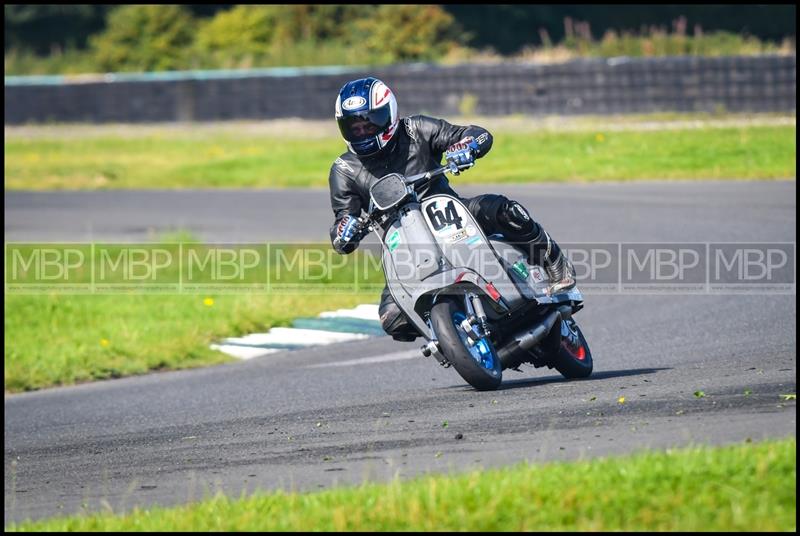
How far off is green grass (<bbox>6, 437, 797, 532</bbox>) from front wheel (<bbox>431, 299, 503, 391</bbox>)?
1934 mm

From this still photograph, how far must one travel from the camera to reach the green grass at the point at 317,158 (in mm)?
21312

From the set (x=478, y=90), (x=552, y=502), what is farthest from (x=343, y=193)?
(x=478, y=90)

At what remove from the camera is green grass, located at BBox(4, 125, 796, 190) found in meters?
21.3

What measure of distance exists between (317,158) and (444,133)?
1842 cm

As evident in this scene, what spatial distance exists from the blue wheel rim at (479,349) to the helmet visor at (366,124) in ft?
3.85

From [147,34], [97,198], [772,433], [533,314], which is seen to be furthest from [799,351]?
[147,34]

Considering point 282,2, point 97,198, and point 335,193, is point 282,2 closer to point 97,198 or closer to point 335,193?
point 97,198

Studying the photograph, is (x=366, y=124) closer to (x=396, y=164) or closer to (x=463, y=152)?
(x=396, y=164)

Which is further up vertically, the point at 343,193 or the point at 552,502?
the point at 343,193

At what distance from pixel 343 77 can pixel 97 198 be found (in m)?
7.18

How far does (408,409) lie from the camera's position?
24.5 feet

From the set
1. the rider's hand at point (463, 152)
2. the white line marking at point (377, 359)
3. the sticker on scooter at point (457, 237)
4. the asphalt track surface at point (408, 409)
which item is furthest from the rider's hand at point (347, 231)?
the white line marking at point (377, 359)

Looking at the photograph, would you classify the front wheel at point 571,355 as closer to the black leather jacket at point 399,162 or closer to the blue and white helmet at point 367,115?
the black leather jacket at point 399,162

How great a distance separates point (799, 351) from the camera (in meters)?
8.20
